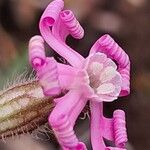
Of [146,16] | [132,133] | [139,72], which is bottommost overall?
[132,133]

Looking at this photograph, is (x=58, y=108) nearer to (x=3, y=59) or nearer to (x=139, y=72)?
(x=3, y=59)

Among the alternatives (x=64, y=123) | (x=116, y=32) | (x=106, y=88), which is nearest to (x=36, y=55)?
(x=64, y=123)

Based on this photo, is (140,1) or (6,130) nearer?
(6,130)

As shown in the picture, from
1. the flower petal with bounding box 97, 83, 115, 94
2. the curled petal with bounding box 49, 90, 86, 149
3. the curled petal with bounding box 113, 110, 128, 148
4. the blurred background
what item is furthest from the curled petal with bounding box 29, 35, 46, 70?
the blurred background

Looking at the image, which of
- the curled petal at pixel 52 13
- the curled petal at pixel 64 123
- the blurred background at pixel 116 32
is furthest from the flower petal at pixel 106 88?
the blurred background at pixel 116 32

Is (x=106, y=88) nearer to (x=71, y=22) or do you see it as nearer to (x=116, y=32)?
(x=71, y=22)

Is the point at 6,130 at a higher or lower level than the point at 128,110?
higher

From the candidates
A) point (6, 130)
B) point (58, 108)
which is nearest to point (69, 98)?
point (58, 108)
